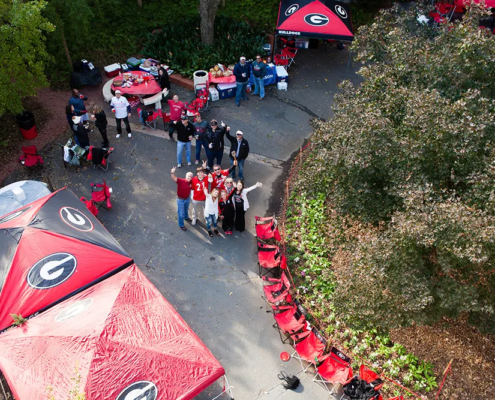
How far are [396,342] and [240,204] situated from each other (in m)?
4.59

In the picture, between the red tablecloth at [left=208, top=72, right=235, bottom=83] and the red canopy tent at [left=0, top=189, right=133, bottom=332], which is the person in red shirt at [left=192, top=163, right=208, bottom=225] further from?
the red tablecloth at [left=208, top=72, right=235, bottom=83]

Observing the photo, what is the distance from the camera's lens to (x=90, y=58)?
16.9 metres

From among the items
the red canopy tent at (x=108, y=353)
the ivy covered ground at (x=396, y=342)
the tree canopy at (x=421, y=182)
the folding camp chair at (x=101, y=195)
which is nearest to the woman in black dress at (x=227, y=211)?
the ivy covered ground at (x=396, y=342)

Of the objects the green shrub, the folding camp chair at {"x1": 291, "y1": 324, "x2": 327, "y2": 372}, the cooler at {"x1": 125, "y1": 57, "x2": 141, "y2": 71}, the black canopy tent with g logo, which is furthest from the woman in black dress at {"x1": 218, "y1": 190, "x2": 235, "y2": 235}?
the cooler at {"x1": 125, "y1": 57, "x2": 141, "y2": 71}

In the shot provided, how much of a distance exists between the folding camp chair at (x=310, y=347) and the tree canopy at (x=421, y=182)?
0.89 metres

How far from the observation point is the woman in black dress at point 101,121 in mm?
12402

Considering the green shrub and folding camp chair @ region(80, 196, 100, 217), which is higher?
the green shrub

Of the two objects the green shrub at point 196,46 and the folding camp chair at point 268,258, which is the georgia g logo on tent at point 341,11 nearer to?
the green shrub at point 196,46

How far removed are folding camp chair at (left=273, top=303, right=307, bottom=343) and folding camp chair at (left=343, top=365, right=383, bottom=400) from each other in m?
1.39

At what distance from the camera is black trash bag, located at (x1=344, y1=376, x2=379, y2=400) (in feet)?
26.2

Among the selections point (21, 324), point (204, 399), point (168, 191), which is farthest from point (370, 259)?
A: point (168, 191)

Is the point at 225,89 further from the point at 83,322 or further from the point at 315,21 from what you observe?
the point at 83,322

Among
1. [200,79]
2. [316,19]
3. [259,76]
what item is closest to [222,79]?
[200,79]

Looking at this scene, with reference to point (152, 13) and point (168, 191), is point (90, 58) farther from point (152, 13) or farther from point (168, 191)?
point (168, 191)
